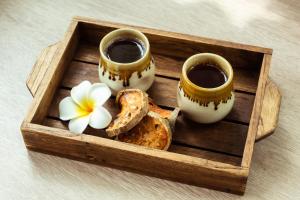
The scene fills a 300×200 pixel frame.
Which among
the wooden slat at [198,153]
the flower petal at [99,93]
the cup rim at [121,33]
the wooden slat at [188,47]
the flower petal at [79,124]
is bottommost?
the wooden slat at [198,153]

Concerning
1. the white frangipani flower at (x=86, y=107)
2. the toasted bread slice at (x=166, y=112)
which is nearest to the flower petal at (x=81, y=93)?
the white frangipani flower at (x=86, y=107)

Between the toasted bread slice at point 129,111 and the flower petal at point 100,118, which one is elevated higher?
the toasted bread slice at point 129,111

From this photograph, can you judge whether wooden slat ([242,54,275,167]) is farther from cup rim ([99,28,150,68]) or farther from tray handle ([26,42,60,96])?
tray handle ([26,42,60,96])

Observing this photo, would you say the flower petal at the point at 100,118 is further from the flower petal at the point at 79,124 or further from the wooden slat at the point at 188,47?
the wooden slat at the point at 188,47

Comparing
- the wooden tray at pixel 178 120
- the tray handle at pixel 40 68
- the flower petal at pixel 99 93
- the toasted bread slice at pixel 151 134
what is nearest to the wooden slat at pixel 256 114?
the wooden tray at pixel 178 120

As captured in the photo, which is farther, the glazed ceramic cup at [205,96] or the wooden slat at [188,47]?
the wooden slat at [188,47]

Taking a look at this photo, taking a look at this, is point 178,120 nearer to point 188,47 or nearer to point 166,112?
point 166,112

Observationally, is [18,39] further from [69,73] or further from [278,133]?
[278,133]

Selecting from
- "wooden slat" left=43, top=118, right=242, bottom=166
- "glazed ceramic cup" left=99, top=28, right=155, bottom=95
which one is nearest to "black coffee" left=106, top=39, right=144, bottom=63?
"glazed ceramic cup" left=99, top=28, right=155, bottom=95
